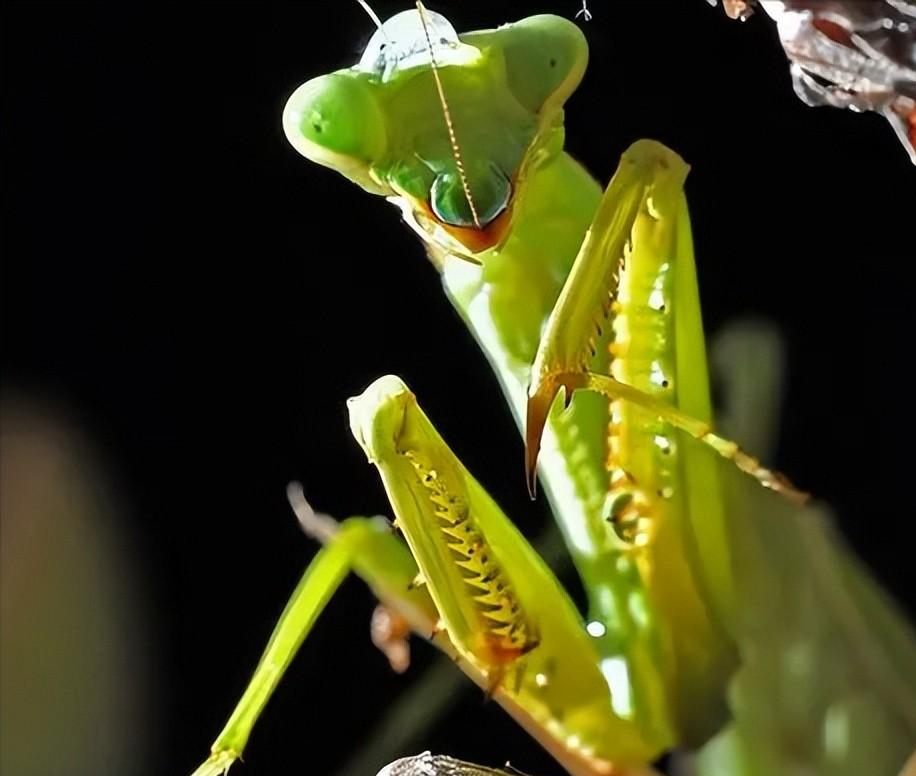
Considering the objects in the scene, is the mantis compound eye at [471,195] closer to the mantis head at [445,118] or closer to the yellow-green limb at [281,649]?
the mantis head at [445,118]

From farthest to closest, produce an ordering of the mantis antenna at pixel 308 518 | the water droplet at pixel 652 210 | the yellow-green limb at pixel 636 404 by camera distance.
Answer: the mantis antenna at pixel 308 518
the water droplet at pixel 652 210
the yellow-green limb at pixel 636 404

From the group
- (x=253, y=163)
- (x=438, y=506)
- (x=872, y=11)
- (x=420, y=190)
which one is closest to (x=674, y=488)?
(x=438, y=506)

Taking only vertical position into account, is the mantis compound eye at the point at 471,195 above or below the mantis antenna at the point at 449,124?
below

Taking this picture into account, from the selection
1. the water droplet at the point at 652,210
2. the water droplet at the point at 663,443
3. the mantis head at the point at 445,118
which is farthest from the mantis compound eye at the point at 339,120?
the water droplet at the point at 663,443

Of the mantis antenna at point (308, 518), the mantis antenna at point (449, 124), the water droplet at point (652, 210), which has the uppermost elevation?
the mantis antenna at point (449, 124)

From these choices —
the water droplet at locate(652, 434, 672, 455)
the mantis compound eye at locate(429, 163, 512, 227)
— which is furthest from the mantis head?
the water droplet at locate(652, 434, 672, 455)

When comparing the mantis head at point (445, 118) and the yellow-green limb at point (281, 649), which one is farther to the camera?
the yellow-green limb at point (281, 649)

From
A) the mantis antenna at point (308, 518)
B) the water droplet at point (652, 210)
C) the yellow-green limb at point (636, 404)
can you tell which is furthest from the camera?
the mantis antenna at point (308, 518)

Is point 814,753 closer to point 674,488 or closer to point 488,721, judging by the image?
point 674,488
